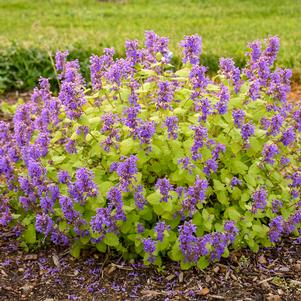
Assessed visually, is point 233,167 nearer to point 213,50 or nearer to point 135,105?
point 135,105

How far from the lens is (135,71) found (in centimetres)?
380

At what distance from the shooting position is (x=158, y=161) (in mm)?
3641

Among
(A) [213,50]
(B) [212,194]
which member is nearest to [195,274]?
(B) [212,194]

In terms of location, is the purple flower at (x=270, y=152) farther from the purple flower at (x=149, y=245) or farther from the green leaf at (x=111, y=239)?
the green leaf at (x=111, y=239)

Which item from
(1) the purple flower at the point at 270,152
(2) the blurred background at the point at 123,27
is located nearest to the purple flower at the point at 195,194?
(1) the purple flower at the point at 270,152

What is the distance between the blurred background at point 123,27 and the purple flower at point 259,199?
10.3 ft

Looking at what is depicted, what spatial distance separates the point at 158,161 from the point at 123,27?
697 cm

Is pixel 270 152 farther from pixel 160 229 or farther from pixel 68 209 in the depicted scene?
pixel 68 209

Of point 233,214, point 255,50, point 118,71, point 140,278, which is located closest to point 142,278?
point 140,278

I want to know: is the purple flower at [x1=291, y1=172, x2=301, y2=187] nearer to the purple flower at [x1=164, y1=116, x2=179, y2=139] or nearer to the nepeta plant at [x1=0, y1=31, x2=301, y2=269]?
the nepeta plant at [x1=0, y1=31, x2=301, y2=269]

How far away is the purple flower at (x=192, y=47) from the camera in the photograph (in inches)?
140

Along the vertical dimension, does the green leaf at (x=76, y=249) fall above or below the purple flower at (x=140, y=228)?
below

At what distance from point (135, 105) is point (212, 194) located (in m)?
0.76

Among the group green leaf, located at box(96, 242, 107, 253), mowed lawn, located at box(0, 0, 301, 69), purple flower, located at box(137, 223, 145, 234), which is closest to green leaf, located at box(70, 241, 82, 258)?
green leaf, located at box(96, 242, 107, 253)
